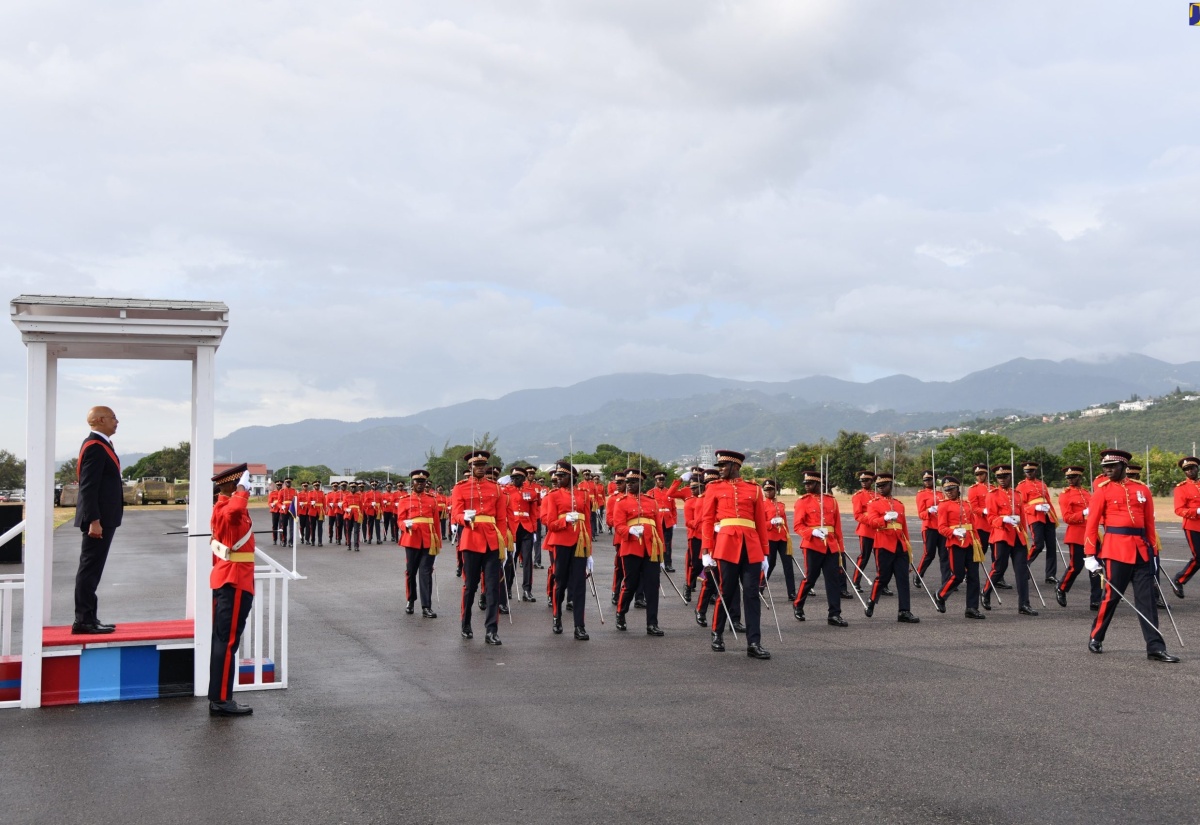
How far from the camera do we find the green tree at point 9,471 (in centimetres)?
7881

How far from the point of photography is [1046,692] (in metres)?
7.68

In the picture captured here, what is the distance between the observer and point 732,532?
998 cm

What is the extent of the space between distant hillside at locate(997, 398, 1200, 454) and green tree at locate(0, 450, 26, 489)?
83.4 metres

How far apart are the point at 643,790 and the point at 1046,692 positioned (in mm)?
4067

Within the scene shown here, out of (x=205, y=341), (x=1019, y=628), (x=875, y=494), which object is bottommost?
(x=1019, y=628)

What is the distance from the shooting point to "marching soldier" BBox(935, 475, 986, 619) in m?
12.1

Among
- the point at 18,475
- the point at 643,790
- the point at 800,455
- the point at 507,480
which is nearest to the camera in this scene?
the point at 643,790

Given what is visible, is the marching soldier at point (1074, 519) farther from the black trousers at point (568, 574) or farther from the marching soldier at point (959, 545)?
the black trousers at point (568, 574)

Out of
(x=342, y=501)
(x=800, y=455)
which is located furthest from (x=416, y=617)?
(x=800, y=455)

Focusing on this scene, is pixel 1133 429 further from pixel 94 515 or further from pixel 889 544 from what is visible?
pixel 94 515

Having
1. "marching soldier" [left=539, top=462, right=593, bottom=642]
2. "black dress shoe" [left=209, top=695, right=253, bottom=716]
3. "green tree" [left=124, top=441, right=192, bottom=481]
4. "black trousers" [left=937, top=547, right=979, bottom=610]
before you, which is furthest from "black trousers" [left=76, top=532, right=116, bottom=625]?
"green tree" [left=124, top=441, right=192, bottom=481]

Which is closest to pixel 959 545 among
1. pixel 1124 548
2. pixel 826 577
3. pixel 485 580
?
pixel 826 577

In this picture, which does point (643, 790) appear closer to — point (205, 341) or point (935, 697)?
point (935, 697)

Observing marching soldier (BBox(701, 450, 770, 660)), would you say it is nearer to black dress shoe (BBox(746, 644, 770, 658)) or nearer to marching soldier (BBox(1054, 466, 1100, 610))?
black dress shoe (BBox(746, 644, 770, 658))
